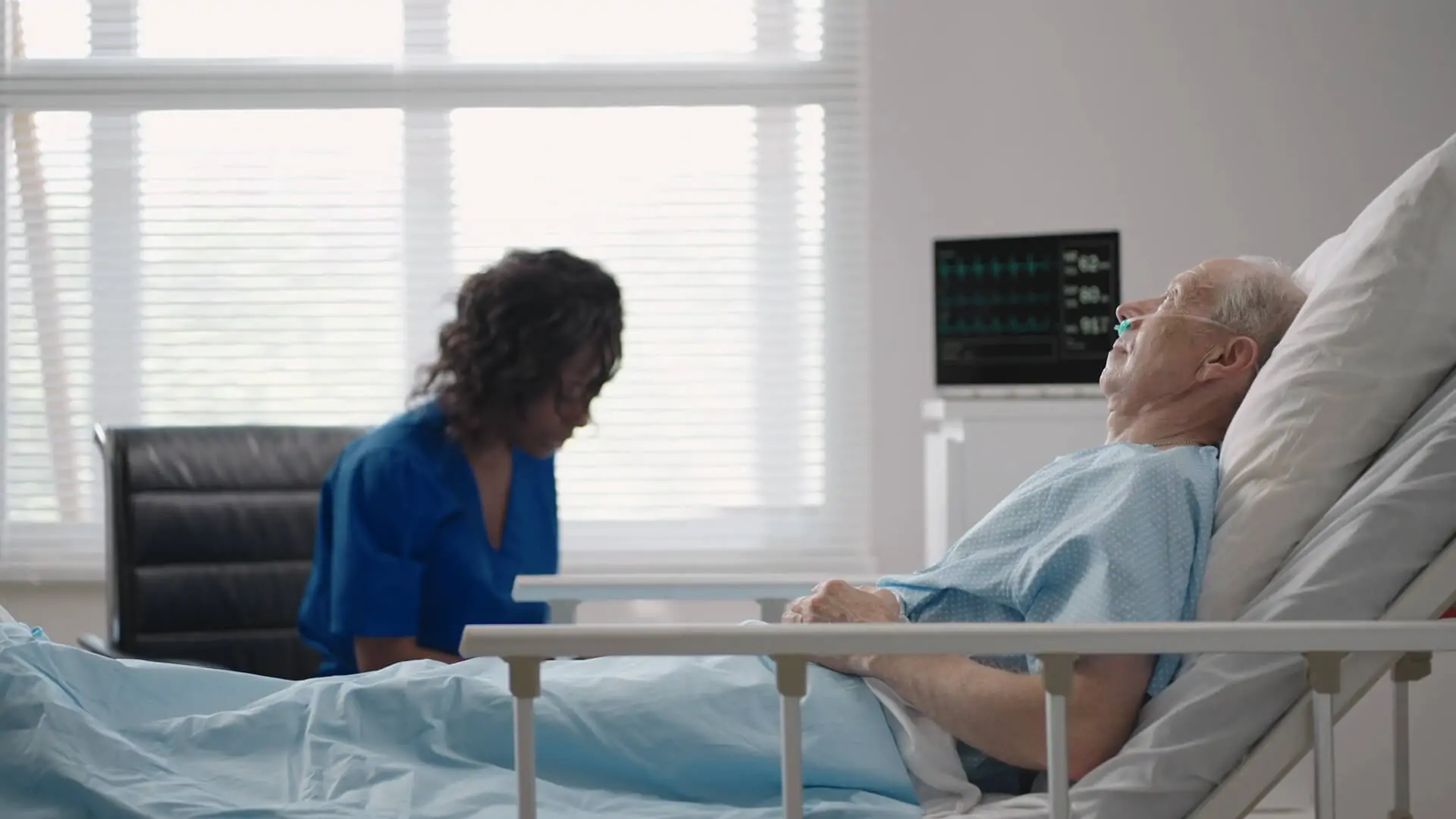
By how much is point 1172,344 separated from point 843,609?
19.6 inches

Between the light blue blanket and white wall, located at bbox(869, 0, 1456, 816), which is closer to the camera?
the light blue blanket

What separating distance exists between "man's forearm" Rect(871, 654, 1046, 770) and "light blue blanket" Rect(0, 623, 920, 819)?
0.06m

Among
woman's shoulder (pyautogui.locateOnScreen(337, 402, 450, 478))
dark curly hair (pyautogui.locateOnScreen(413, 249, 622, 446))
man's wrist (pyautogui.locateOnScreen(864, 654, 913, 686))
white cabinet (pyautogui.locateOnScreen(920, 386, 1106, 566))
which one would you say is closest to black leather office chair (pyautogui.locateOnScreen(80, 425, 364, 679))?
woman's shoulder (pyautogui.locateOnScreen(337, 402, 450, 478))

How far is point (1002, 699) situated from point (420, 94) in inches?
104

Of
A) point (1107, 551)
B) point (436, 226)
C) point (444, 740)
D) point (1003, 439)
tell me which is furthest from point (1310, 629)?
point (436, 226)

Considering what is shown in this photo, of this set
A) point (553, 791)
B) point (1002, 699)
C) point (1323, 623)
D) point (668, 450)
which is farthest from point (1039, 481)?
point (668, 450)

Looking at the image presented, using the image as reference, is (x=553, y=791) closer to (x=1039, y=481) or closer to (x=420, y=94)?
(x=1039, y=481)

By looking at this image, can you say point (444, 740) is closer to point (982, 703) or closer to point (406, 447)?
point (982, 703)

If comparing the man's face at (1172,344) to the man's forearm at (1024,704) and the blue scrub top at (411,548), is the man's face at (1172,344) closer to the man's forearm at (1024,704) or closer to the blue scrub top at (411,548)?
the man's forearm at (1024,704)

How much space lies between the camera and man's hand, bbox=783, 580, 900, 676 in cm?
148

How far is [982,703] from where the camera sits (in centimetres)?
133

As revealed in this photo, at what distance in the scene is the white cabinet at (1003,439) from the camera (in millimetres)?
2537

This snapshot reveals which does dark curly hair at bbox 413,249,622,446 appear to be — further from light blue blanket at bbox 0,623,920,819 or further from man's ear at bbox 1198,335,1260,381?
man's ear at bbox 1198,335,1260,381

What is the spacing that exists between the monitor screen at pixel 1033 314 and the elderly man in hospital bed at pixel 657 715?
4.20ft
